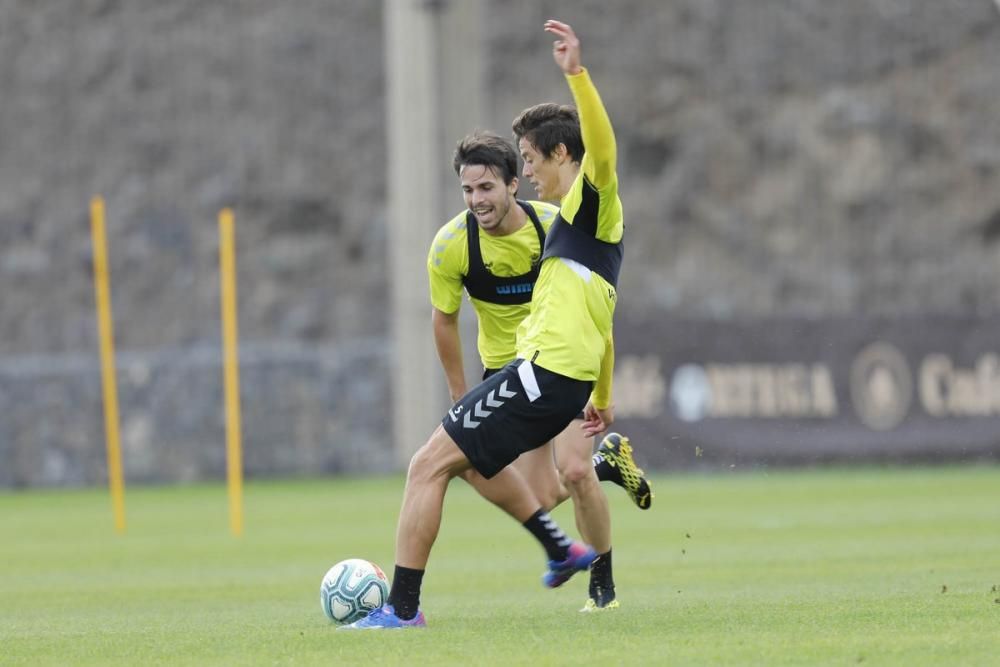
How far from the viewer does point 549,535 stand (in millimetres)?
8148

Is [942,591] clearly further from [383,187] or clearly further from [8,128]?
[8,128]

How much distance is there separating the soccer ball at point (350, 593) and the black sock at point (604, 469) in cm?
137

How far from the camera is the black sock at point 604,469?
871 centimetres

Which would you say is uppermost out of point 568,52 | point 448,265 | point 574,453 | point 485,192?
point 568,52

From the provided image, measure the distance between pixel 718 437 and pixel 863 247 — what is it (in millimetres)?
7950

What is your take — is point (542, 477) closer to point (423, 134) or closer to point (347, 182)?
point (423, 134)

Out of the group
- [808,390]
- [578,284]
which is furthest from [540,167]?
[808,390]

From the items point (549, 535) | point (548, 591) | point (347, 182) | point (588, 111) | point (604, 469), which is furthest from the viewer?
point (347, 182)

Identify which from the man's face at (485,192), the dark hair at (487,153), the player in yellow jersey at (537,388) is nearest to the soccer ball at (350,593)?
the player in yellow jersey at (537,388)

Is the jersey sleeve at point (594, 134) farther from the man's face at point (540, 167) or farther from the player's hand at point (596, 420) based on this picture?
the player's hand at point (596, 420)

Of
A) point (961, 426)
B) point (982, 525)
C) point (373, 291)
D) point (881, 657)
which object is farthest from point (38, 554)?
point (373, 291)

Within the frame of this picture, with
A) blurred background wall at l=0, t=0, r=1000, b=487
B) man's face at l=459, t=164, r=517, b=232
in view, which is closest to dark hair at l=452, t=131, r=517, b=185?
man's face at l=459, t=164, r=517, b=232

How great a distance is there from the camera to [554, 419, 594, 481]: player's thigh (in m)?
8.31

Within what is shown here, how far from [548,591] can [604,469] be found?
1133 millimetres
